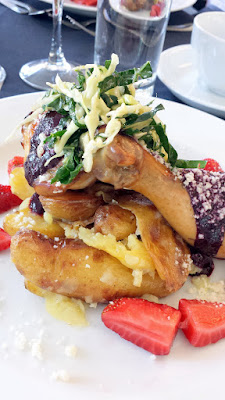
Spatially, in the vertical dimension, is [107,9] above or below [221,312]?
above

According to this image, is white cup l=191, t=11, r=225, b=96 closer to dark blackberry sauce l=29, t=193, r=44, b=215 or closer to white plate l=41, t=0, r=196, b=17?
white plate l=41, t=0, r=196, b=17

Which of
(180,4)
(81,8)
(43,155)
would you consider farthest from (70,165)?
(180,4)

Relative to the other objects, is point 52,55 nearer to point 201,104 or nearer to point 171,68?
point 171,68

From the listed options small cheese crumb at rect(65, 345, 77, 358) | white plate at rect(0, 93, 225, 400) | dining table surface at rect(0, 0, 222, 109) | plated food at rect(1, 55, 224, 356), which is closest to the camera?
white plate at rect(0, 93, 225, 400)

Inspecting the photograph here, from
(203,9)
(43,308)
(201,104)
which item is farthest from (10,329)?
(203,9)

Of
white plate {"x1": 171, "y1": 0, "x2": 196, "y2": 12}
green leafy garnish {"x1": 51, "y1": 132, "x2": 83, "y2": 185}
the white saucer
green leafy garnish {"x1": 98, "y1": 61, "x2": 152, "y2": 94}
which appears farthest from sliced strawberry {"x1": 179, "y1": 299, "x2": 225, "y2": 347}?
white plate {"x1": 171, "y1": 0, "x2": 196, "y2": 12}

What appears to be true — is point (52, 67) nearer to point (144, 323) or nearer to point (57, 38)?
point (57, 38)

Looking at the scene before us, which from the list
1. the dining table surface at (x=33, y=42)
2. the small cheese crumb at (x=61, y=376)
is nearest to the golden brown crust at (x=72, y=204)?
the small cheese crumb at (x=61, y=376)
